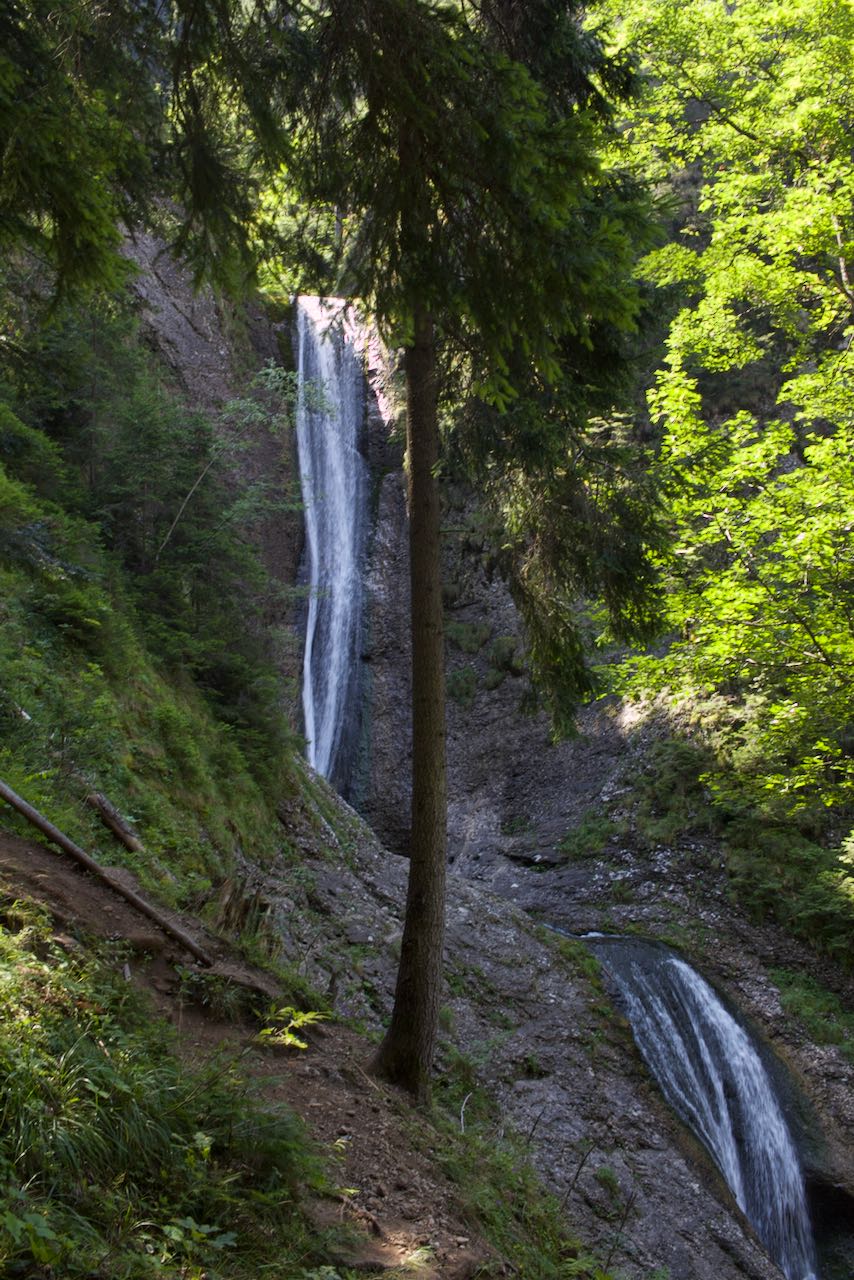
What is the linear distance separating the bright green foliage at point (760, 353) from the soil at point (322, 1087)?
6.17 metres

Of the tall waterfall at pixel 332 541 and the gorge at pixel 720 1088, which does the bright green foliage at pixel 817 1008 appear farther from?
the tall waterfall at pixel 332 541

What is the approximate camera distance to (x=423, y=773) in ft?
20.5

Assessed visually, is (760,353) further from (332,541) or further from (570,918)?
(332,541)

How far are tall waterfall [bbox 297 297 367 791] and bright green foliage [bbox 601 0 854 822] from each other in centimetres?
1045

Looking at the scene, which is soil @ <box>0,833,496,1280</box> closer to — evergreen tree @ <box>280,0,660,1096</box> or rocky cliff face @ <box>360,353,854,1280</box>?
evergreen tree @ <box>280,0,660,1096</box>

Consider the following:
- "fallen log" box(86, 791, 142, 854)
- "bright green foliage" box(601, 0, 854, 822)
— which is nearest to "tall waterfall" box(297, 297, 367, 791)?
"bright green foliage" box(601, 0, 854, 822)

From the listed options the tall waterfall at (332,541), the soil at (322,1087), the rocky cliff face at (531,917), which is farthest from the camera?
the tall waterfall at (332,541)

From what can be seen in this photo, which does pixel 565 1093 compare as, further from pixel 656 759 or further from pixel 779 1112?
pixel 656 759

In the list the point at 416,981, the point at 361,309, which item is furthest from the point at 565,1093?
the point at 361,309

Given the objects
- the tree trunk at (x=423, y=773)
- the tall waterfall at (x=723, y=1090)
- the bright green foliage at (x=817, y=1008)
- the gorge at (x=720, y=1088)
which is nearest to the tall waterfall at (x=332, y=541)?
the gorge at (x=720, y=1088)

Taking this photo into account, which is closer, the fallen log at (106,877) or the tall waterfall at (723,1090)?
the fallen log at (106,877)

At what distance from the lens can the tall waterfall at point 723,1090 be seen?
10094mm

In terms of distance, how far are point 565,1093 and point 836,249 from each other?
396 inches

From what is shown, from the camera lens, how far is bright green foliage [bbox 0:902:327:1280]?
2.63 m
